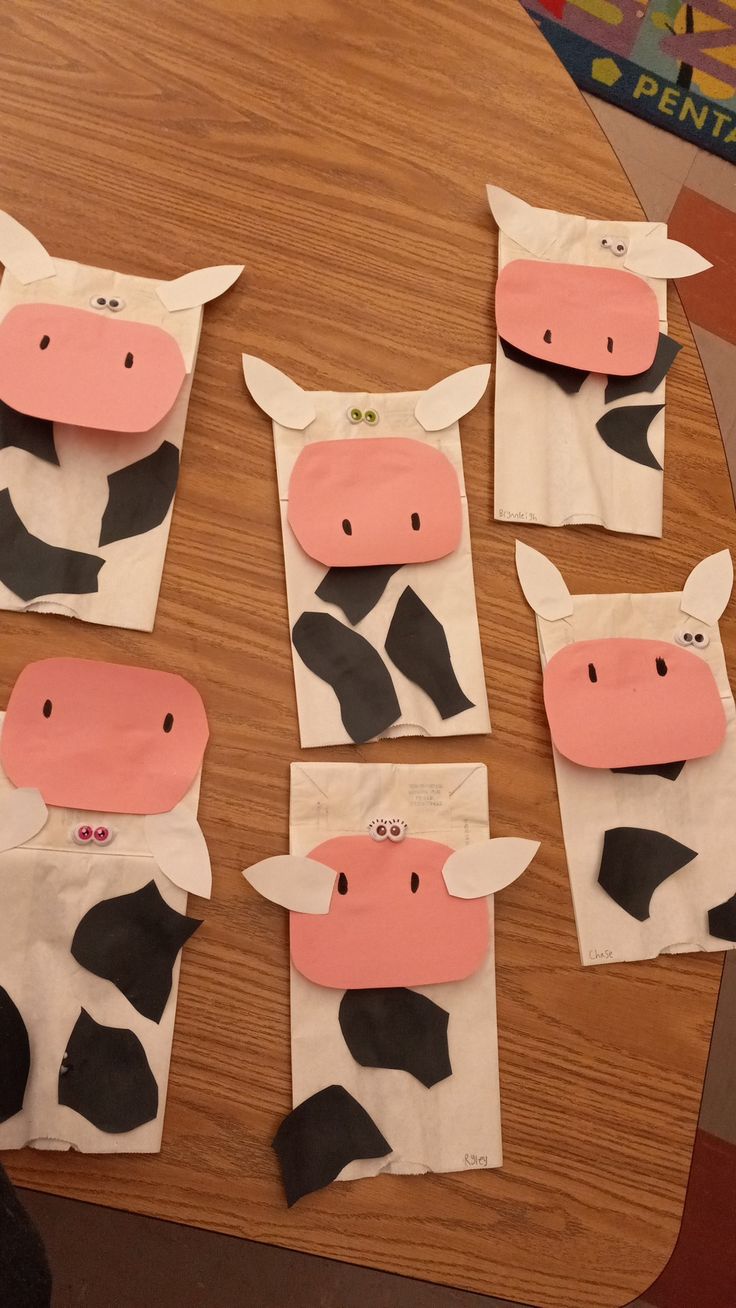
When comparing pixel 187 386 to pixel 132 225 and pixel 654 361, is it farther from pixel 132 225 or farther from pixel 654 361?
pixel 654 361

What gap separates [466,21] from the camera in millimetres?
899

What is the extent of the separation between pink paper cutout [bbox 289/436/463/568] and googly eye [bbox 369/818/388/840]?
0.19m

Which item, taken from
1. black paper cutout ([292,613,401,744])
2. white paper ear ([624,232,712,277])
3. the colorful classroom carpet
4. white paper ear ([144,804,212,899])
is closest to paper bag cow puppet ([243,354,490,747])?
black paper cutout ([292,613,401,744])

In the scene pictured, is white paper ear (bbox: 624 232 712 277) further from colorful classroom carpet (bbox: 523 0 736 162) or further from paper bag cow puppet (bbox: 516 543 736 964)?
colorful classroom carpet (bbox: 523 0 736 162)

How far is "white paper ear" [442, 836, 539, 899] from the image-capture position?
0.73 meters

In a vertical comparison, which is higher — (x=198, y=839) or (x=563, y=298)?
(x=563, y=298)

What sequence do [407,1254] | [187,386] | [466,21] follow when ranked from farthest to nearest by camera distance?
[466,21]
[187,386]
[407,1254]

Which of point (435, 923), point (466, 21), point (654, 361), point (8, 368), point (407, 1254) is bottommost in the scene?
point (407, 1254)

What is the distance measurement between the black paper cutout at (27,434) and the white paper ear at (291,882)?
0.34m

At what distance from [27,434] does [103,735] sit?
0.23 m

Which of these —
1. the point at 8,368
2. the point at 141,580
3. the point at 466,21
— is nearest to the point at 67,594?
the point at 141,580

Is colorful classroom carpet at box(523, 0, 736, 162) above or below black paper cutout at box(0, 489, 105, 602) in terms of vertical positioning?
above

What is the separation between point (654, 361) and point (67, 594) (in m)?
0.52

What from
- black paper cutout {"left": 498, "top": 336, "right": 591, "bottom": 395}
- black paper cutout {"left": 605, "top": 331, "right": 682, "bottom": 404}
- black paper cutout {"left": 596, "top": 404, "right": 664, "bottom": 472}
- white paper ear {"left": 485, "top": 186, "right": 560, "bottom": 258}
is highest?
white paper ear {"left": 485, "top": 186, "right": 560, "bottom": 258}
